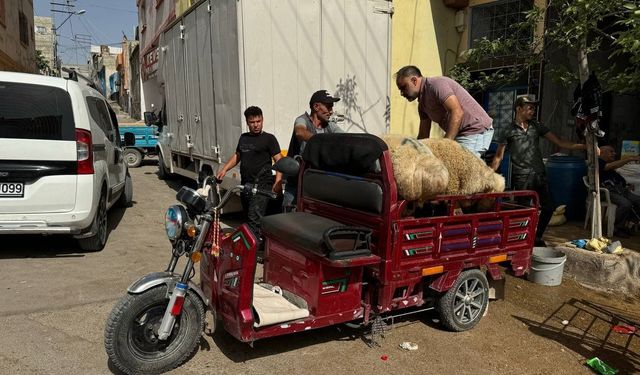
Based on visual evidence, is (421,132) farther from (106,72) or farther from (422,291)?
(106,72)

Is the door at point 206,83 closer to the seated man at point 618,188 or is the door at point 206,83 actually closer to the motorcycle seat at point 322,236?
the motorcycle seat at point 322,236

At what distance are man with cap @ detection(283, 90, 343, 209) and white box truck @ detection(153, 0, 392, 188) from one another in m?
1.24

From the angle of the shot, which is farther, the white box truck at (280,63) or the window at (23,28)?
the window at (23,28)

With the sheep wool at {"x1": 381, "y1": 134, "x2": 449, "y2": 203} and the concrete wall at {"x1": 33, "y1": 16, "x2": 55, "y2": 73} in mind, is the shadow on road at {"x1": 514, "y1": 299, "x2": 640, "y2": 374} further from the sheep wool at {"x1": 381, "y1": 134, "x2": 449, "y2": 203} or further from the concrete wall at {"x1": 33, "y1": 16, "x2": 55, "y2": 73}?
the concrete wall at {"x1": 33, "y1": 16, "x2": 55, "y2": 73}

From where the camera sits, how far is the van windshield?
4.66 meters

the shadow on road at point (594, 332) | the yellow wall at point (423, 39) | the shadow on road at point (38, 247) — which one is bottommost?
the shadow on road at point (594, 332)

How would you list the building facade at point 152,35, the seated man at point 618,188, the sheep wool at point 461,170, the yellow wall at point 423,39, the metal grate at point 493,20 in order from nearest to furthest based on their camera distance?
the sheep wool at point 461,170, the seated man at point 618,188, the yellow wall at point 423,39, the metal grate at point 493,20, the building facade at point 152,35

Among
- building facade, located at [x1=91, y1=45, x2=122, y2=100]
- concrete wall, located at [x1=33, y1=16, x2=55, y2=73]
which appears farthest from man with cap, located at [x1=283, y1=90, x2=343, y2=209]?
concrete wall, located at [x1=33, y1=16, x2=55, y2=73]

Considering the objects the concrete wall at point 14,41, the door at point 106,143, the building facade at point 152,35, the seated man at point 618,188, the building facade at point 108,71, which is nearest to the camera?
the door at point 106,143

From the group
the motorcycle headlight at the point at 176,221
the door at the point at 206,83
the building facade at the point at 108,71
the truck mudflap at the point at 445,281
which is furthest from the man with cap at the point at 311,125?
the building facade at the point at 108,71

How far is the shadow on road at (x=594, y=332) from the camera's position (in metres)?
3.38

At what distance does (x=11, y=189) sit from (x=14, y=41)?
1610 centimetres

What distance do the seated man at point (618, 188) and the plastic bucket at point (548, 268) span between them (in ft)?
6.38

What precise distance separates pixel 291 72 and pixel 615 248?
416cm
